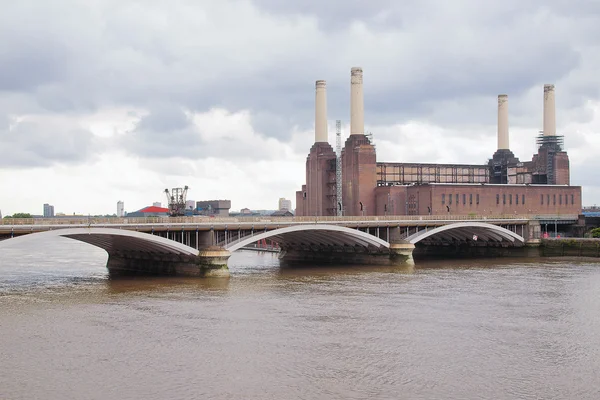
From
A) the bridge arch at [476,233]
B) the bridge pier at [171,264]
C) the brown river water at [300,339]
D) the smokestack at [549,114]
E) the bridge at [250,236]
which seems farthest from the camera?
the smokestack at [549,114]

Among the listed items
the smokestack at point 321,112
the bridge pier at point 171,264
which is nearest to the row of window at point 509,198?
the smokestack at point 321,112

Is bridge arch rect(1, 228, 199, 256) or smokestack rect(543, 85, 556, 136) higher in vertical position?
smokestack rect(543, 85, 556, 136)

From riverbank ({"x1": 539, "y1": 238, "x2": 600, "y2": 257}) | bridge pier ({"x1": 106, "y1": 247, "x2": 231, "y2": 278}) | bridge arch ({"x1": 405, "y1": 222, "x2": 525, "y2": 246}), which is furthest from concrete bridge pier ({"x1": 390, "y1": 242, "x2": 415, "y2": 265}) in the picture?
riverbank ({"x1": 539, "y1": 238, "x2": 600, "y2": 257})

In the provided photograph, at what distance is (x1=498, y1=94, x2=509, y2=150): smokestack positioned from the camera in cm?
12057

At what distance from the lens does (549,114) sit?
12138 centimetres

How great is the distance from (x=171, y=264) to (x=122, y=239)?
5.10m

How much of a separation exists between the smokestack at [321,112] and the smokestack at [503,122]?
30191mm

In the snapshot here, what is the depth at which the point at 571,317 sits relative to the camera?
4200 cm

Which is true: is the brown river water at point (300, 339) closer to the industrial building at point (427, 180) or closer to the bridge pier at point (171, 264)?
the bridge pier at point (171, 264)

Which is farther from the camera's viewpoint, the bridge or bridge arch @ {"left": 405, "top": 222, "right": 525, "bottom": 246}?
bridge arch @ {"left": 405, "top": 222, "right": 525, "bottom": 246}

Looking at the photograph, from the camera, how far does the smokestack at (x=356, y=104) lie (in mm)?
103750

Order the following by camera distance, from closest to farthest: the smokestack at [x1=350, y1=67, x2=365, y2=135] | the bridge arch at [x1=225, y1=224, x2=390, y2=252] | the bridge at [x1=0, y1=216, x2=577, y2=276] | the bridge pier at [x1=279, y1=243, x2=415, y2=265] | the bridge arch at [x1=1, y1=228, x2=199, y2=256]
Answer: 1. the bridge arch at [x1=1, y1=228, x2=199, y2=256]
2. the bridge at [x1=0, y1=216, x2=577, y2=276]
3. the bridge arch at [x1=225, y1=224, x2=390, y2=252]
4. the bridge pier at [x1=279, y1=243, x2=415, y2=265]
5. the smokestack at [x1=350, y1=67, x2=365, y2=135]

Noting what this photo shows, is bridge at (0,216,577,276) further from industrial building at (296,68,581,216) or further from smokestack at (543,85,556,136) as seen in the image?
smokestack at (543,85,556,136)

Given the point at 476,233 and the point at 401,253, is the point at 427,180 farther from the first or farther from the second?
the point at 401,253
